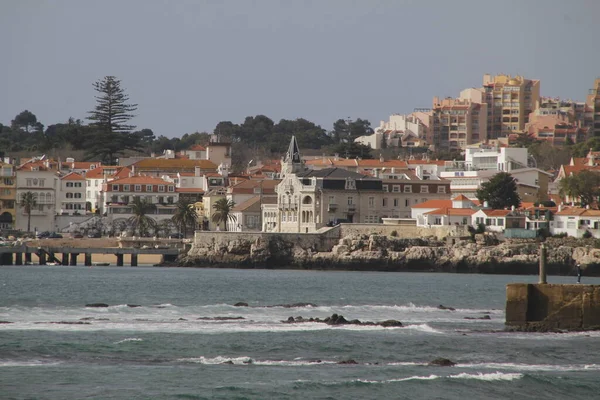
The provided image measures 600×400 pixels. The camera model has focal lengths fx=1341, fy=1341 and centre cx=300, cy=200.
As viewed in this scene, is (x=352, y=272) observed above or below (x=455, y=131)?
below

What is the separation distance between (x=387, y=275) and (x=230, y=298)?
23893 mm

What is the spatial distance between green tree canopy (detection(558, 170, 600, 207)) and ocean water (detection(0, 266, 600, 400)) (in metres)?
42.2

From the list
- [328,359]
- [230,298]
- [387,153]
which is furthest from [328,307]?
[387,153]

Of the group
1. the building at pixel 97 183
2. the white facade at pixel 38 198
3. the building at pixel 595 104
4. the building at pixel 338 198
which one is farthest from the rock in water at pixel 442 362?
the building at pixel 595 104

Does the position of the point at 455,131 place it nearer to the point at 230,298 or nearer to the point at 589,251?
A: the point at 589,251

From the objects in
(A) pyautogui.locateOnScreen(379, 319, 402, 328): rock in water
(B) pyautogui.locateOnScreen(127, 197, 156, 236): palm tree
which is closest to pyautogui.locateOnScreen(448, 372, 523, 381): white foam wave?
(A) pyautogui.locateOnScreen(379, 319, 402, 328): rock in water

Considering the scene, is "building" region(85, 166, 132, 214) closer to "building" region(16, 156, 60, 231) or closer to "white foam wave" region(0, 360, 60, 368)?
"building" region(16, 156, 60, 231)

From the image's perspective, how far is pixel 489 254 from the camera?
278 feet

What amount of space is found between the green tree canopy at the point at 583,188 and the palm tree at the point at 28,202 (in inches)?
1663

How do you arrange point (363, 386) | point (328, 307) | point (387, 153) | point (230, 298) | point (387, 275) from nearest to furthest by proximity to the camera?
point (363, 386)
point (328, 307)
point (230, 298)
point (387, 275)
point (387, 153)

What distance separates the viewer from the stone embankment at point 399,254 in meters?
83.4

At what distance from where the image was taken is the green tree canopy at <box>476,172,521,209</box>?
9888 cm

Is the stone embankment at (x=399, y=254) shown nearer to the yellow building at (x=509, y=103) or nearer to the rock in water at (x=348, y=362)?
the rock in water at (x=348, y=362)

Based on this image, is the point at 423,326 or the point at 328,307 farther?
the point at 328,307
